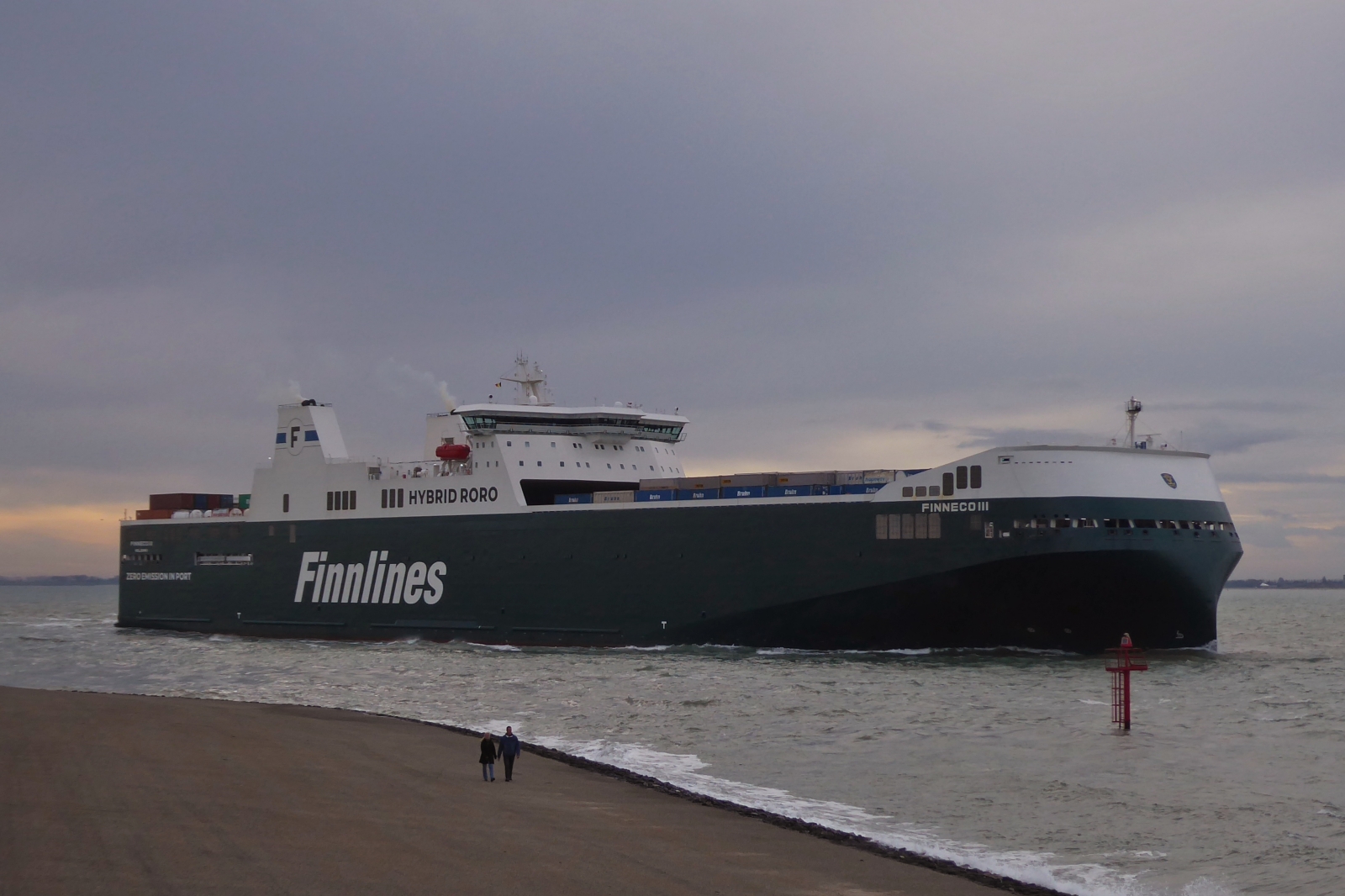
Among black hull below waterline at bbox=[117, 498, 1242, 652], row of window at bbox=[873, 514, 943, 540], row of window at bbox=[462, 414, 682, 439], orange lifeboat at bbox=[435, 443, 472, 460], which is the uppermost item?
row of window at bbox=[462, 414, 682, 439]

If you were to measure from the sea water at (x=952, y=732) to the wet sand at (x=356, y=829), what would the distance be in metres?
1.53

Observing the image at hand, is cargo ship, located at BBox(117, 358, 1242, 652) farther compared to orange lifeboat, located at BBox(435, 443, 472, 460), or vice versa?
orange lifeboat, located at BBox(435, 443, 472, 460)

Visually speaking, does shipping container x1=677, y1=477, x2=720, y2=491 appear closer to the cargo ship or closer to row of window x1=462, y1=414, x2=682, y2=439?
the cargo ship

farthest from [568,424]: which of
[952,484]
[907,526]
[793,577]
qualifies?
[952,484]

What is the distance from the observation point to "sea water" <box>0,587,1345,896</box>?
14.6 meters

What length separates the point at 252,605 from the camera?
1932 inches

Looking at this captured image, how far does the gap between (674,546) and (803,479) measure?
438 cm

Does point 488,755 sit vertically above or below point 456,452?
below

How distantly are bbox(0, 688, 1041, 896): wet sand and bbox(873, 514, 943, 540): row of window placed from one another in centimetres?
1567

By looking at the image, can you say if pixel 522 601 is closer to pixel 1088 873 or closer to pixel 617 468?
pixel 617 468

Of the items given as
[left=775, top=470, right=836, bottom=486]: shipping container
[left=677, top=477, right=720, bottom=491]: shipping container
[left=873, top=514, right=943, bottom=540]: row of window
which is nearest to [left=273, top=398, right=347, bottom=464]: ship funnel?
[left=677, top=477, right=720, bottom=491]: shipping container

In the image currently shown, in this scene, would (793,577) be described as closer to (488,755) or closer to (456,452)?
(456,452)

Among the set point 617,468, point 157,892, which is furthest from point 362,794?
point 617,468

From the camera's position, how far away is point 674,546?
36438 millimetres
